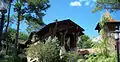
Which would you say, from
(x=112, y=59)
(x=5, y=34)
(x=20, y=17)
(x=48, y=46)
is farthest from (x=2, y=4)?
→ (x=5, y=34)

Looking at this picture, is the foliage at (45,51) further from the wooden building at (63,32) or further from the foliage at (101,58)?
the wooden building at (63,32)

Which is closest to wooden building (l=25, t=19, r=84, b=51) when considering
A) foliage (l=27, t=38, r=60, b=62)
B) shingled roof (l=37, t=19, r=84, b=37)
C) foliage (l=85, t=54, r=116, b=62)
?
shingled roof (l=37, t=19, r=84, b=37)

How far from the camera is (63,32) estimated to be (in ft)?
120

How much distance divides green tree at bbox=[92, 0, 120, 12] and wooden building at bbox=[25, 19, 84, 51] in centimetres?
656

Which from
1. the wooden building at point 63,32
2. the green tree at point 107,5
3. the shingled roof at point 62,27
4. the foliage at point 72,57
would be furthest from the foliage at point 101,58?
the shingled roof at point 62,27

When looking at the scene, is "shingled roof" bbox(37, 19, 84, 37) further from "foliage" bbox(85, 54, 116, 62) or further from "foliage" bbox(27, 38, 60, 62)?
"foliage" bbox(85, 54, 116, 62)

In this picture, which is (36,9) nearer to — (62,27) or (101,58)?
(62,27)

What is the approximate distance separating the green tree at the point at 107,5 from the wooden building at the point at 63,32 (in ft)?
21.5

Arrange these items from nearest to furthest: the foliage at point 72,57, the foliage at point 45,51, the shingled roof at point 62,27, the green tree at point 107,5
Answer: the foliage at point 72,57 → the foliage at point 45,51 → the green tree at point 107,5 → the shingled roof at point 62,27

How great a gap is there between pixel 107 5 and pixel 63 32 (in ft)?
27.5

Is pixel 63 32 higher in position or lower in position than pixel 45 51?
higher

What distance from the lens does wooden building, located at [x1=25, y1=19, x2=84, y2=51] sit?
34828 mm

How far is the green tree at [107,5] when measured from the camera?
29.5 m

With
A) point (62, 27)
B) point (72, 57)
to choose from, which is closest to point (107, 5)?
point (72, 57)
